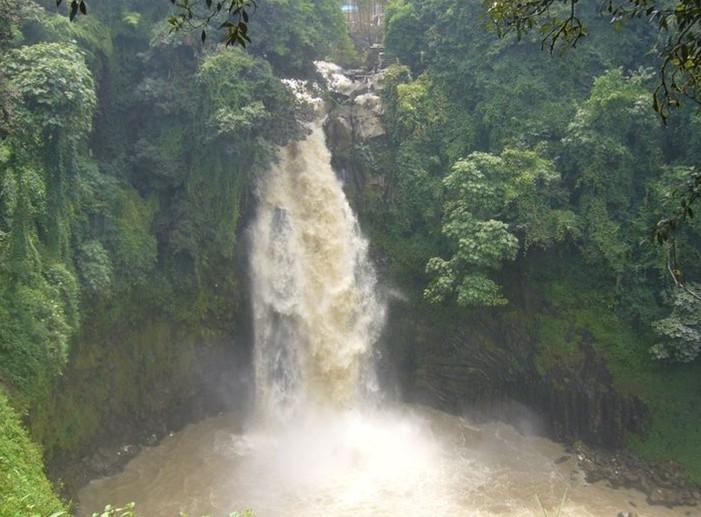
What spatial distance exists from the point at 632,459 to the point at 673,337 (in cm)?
298

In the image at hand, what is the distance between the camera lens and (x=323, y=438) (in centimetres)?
1498

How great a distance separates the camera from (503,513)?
12.4 meters

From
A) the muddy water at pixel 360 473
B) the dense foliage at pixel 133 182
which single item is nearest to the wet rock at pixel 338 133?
the dense foliage at pixel 133 182

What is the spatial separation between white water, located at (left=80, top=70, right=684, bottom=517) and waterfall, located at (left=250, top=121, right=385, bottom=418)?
28mm

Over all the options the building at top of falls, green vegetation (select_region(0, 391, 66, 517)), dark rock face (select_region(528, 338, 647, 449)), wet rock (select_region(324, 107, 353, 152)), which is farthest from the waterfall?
the building at top of falls

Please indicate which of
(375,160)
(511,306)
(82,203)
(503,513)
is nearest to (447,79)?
(375,160)

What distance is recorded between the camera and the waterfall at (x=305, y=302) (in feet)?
52.2

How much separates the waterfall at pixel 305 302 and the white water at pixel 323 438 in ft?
0.09

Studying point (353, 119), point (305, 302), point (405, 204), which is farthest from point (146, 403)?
point (353, 119)

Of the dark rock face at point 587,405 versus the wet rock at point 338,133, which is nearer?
the dark rock face at point 587,405

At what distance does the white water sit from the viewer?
12.7 m

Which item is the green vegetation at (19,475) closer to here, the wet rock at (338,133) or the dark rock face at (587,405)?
the wet rock at (338,133)

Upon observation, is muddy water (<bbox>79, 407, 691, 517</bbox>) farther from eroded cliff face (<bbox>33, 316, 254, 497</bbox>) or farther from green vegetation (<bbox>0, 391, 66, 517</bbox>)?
green vegetation (<bbox>0, 391, 66, 517</bbox>)

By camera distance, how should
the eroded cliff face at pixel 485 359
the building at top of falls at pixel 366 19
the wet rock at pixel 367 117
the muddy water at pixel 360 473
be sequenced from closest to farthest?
the muddy water at pixel 360 473
the eroded cliff face at pixel 485 359
the wet rock at pixel 367 117
the building at top of falls at pixel 366 19
